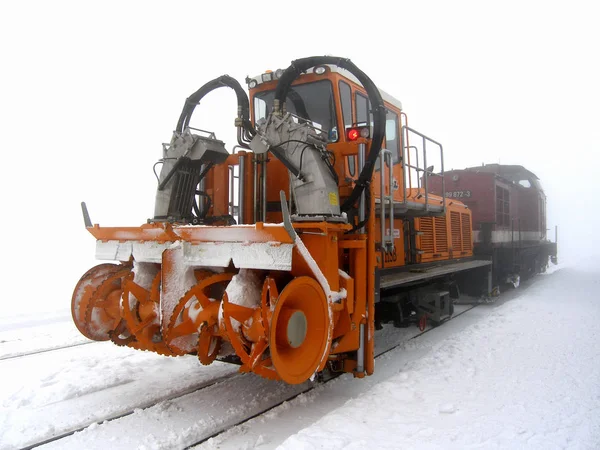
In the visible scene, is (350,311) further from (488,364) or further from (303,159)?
(488,364)

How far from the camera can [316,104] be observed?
523 cm

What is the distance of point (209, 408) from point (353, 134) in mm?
3083

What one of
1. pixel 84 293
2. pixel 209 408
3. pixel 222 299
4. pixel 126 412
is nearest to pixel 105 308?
pixel 84 293

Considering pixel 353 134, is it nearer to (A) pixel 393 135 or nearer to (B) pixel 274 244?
(A) pixel 393 135

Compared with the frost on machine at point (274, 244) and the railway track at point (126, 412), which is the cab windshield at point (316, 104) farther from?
the railway track at point (126, 412)

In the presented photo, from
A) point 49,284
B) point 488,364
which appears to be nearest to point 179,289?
point 488,364

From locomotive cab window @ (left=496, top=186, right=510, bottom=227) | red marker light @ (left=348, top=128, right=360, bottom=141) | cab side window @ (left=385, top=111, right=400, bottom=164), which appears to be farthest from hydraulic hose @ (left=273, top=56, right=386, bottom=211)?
locomotive cab window @ (left=496, top=186, right=510, bottom=227)

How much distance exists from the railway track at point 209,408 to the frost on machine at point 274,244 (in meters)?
0.50

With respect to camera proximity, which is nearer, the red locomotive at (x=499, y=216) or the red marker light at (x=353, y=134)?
the red marker light at (x=353, y=134)

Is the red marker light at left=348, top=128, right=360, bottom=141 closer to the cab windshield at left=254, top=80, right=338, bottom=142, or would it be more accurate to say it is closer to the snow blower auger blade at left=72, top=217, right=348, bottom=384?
the cab windshield at left=254, top=80, right=338, bottom=142

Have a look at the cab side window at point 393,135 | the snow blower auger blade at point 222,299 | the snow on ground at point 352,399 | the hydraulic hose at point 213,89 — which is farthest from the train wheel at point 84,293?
the cab side window at point 393,135

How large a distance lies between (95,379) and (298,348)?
275 centimetres

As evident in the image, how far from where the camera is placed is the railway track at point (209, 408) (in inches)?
144

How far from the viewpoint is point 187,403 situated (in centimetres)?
437
